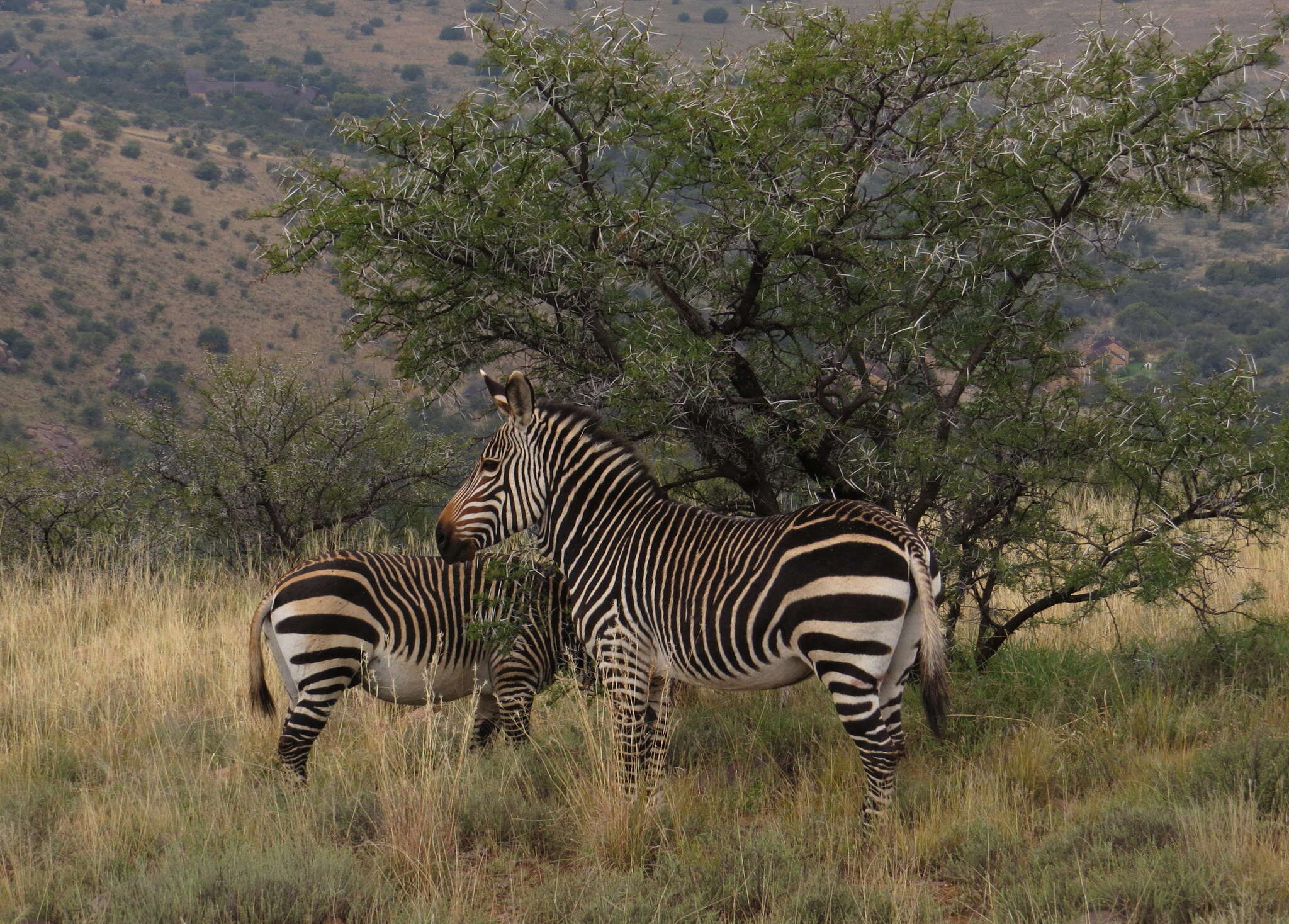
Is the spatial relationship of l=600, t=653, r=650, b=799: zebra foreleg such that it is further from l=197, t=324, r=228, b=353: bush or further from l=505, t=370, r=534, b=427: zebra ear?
l=197, t=324, r=228, b=353: bush

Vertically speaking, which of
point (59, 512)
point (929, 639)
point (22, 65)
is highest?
point (22, 65)

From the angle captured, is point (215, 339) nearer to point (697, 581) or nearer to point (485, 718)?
point (485, 718)

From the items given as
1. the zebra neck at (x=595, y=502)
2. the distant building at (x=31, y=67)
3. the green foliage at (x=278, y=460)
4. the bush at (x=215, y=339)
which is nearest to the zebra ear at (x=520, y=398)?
the zebra neck at (x=595, y=502)

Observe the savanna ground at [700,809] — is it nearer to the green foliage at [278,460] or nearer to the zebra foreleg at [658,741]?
the zebra foreleg at [658,741]

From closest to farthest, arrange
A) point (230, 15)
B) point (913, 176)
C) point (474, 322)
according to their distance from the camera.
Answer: point (913, 176) → point (474, 322) → point (230, 15)

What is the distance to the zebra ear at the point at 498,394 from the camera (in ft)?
20.4

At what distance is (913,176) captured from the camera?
6.88 metres

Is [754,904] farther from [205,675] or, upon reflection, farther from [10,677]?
[10,677]

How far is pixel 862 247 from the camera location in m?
6.84

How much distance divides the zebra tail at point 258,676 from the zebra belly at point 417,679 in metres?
0.57

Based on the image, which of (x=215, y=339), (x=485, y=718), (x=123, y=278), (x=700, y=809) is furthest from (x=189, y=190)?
(x=700, y=809)

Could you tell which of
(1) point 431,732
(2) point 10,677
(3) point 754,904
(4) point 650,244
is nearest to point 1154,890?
(3) point 754,904

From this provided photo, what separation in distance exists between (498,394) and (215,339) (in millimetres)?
46493

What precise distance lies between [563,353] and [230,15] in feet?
328
